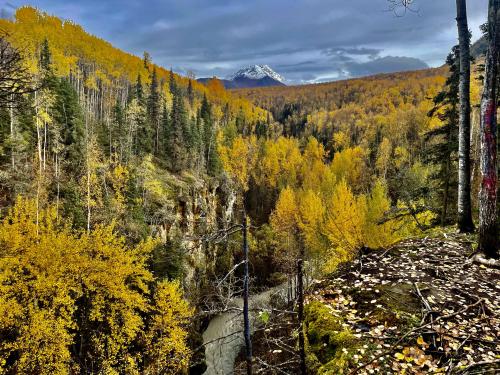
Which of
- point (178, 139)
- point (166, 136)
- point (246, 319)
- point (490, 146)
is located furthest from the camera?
point (166, 136)

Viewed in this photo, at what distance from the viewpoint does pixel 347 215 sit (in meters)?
26.5

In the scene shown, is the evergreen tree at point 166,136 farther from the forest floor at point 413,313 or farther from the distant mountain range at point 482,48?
the forest floor at point 413,313

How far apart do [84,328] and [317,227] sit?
81.3 ft

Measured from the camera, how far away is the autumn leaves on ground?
4.49 meters

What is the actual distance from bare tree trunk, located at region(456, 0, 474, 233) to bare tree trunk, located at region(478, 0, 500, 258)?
254 centimetres

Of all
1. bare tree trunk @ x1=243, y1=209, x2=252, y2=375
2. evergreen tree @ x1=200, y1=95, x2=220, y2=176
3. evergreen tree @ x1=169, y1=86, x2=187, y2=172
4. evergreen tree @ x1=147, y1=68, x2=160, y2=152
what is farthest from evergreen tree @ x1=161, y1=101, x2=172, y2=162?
bare tree trunk @ x1=243, y1=209, x2=252, y2=375

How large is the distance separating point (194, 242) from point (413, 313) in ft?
11.1

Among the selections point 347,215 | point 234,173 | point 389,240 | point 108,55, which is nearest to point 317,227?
point 347,215

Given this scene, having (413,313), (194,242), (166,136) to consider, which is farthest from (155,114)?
(413,313)

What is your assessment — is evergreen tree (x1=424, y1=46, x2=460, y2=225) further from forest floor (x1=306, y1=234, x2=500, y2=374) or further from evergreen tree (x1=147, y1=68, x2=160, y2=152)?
evergreen tree (x1=147, y1=68, x2=160, y2=152)

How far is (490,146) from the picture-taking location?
22.2 feet

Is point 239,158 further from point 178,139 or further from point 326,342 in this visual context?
point 326,342

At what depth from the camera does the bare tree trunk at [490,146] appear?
6.57 meters

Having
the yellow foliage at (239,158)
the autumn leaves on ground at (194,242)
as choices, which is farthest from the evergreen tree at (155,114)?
the yellow foliage at (239,158)
